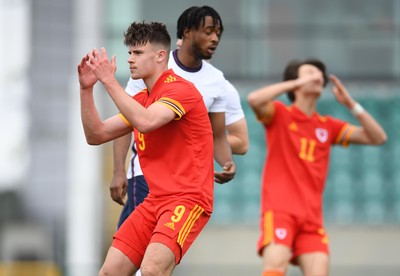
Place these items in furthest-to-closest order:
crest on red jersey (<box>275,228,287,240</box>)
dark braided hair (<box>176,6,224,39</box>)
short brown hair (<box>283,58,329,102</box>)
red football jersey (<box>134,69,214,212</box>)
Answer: short brown hair (<box>283,58,329,102</box>)
crest on red jersey (<box>275,228,287,240</box>)
dark braided hair (<box>176,6,224,39</box>)
red football jersey (<box>134,69,214,212</box>)

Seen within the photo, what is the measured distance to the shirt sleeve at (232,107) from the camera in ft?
25.4

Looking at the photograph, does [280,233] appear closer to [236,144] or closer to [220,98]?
[236,144]

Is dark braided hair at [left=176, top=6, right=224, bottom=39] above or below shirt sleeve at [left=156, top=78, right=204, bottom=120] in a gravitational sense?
above

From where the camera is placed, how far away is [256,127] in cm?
1497

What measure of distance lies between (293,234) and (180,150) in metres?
2.43

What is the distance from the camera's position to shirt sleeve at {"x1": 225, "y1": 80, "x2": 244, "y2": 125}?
25.4ft

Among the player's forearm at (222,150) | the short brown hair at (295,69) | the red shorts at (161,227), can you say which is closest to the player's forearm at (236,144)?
the player's forearm at (222,150)

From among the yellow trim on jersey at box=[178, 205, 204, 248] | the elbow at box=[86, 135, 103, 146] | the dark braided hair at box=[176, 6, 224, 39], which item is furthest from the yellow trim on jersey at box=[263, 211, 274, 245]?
the elbow at box=[86, 135, 103, 146]

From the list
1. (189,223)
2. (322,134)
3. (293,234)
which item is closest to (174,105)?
(189,223)

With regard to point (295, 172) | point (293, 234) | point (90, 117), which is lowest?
point (293, 234)

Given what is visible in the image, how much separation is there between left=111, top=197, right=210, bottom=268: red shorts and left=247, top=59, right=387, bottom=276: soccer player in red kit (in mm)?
2149

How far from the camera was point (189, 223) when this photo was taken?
646 cm

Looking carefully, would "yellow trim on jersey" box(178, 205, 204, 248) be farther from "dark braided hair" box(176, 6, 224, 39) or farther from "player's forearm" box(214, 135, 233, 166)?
"dark braided hair" box(176, 6, 224, 39)

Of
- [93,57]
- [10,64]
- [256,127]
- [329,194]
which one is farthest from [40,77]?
[93,57]
